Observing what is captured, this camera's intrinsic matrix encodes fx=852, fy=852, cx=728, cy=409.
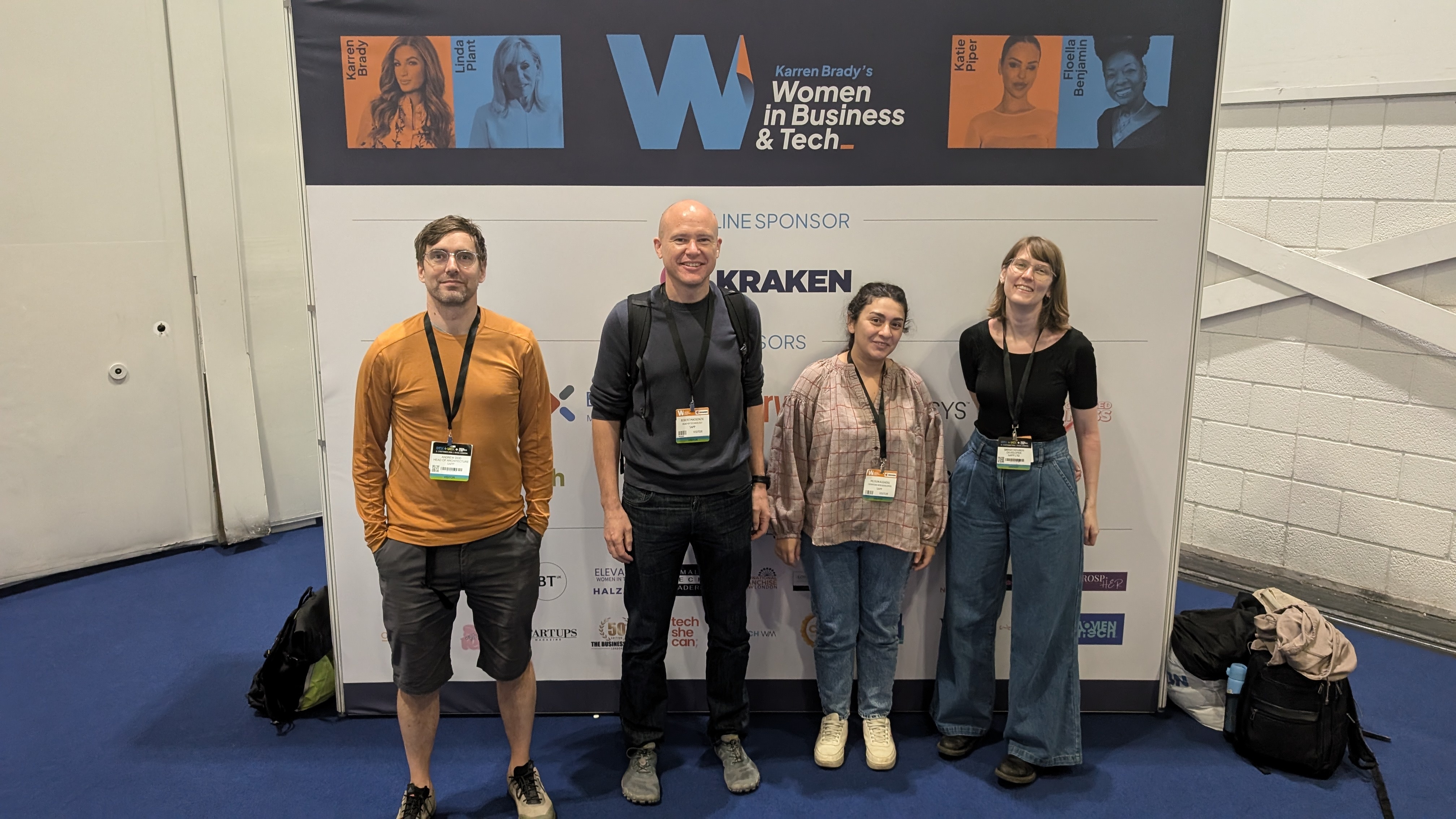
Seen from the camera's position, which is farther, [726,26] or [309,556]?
[309,556]

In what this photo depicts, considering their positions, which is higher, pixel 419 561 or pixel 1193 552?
pixel 419 561

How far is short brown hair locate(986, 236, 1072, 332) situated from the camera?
2613mm

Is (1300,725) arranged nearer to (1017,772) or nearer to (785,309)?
(1017,772)

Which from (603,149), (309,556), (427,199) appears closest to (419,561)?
(427,199)

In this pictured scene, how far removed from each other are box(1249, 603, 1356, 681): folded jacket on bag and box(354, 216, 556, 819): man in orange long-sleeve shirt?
2459 millimetres

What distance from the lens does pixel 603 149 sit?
2.84 meters

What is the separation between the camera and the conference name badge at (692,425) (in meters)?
2.54

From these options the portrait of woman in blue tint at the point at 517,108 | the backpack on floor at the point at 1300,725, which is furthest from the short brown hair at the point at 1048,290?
the portrait of woman in blue tint at the point at 517,108

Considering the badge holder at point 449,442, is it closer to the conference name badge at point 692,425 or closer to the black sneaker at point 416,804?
the conference name badge at point 692,425

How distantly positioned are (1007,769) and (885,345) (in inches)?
56.8

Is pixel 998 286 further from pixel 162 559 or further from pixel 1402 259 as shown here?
pixel 162 559

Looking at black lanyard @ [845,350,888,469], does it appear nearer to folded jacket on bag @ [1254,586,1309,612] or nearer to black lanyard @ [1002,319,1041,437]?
black lanyard @ [1002,319,1041,437]

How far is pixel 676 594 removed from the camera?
2885 mm

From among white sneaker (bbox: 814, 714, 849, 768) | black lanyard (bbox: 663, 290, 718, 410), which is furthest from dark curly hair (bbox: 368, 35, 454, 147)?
white sneaker (bbox: 814, 714, 849, 768)
